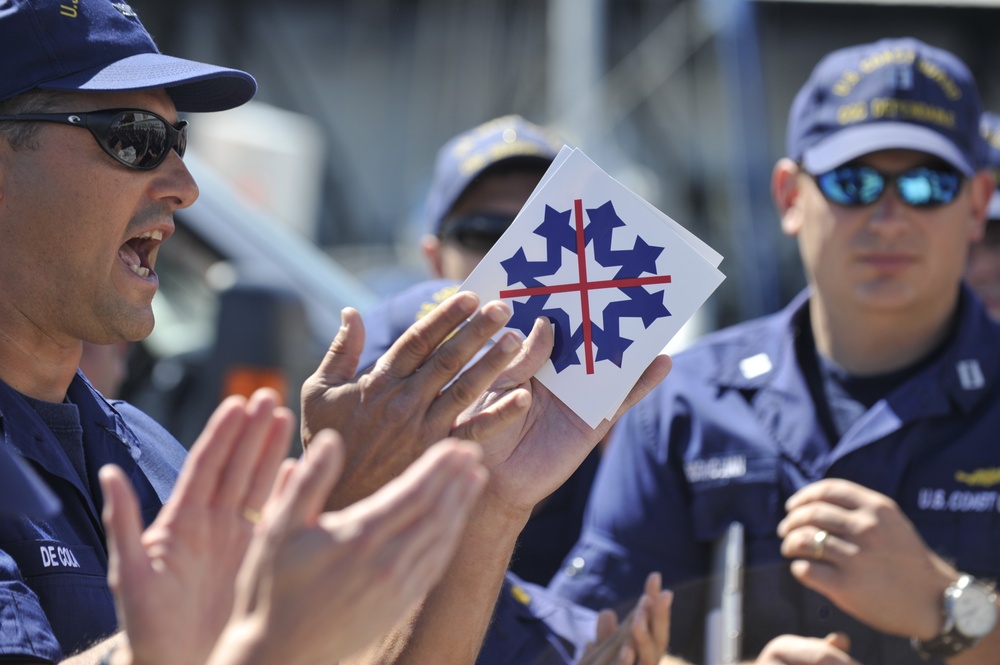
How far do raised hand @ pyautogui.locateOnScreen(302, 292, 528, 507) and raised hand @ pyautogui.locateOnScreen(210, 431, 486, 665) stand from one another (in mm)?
583

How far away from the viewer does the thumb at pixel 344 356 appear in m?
2.01

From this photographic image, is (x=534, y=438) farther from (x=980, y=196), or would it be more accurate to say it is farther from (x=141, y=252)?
(x=980, y=196)

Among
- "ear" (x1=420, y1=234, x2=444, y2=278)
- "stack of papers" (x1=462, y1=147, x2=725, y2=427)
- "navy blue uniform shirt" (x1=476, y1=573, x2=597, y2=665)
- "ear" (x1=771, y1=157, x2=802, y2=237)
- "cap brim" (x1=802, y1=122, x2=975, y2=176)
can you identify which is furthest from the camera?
"ear" (x1=420, y1=234, x2=444, y2=278)

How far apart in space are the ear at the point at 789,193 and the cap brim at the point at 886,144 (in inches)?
7.6

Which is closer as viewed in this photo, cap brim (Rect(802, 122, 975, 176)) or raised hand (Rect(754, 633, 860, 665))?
raised hand (Rect(754, 633, 860, 665))

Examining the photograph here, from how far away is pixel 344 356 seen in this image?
202cm

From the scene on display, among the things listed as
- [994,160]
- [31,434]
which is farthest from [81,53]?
[994,160]

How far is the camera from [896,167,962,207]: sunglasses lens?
3062mm

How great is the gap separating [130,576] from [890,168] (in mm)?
2303

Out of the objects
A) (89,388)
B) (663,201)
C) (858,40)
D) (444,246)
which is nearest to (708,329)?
(663,201)

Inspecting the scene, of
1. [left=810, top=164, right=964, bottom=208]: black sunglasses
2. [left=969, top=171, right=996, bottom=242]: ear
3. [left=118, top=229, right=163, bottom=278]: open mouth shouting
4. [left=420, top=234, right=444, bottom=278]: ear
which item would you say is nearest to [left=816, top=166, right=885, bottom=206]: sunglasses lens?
[left=810, top=164, right=964, bottom=208]: black sunglasses

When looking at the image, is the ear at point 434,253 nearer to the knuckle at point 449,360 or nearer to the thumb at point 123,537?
the knuckle at point 449,360

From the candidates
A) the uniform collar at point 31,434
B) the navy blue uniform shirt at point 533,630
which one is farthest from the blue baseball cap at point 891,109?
the uniform collar at point 31,434

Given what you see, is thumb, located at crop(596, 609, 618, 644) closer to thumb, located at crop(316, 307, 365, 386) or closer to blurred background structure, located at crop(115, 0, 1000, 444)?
thumb, located at crop(316, 307, 365, 386)
